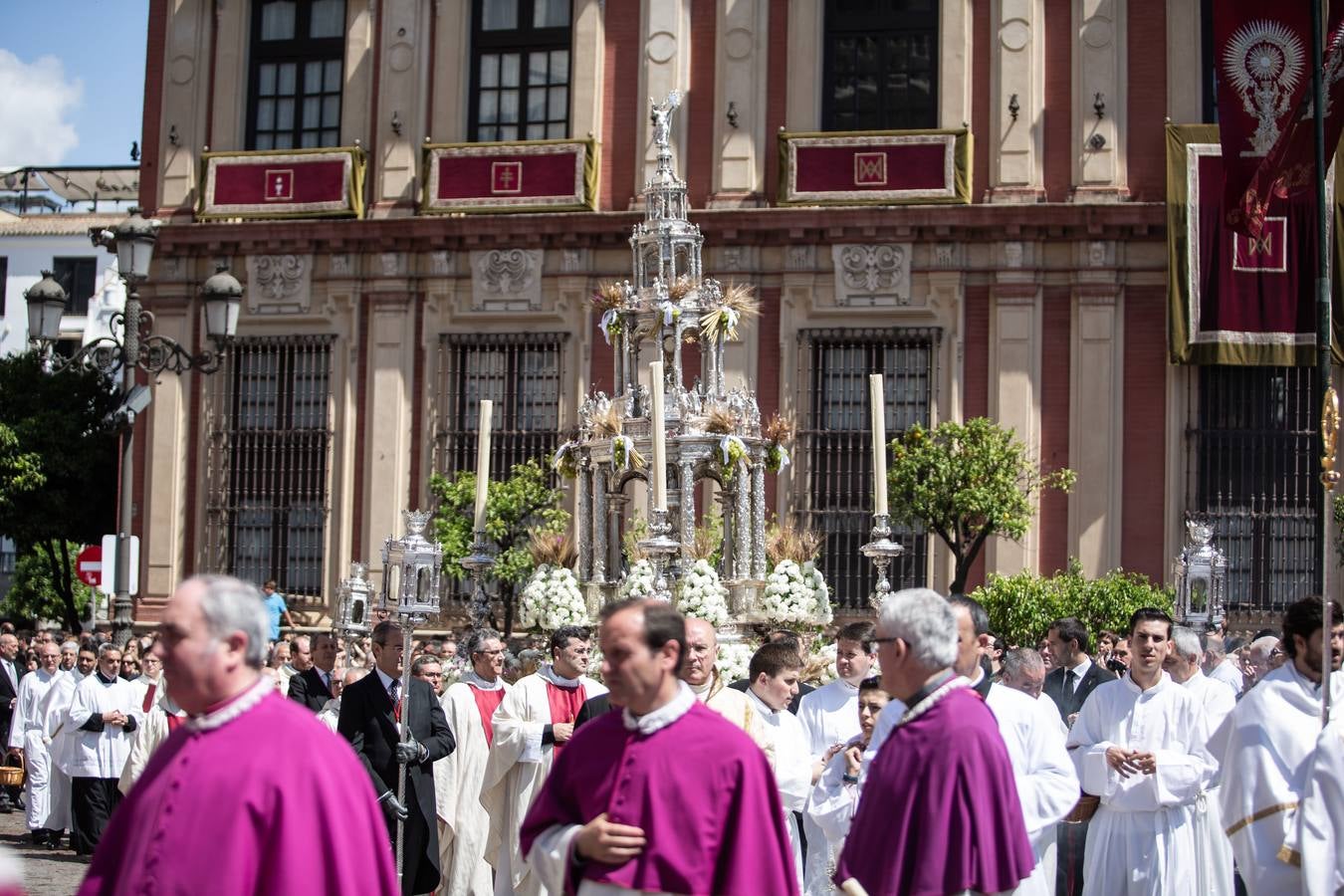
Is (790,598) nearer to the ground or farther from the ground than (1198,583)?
nearer to the ground

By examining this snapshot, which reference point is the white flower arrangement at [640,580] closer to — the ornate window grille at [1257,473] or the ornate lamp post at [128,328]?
the ornate lamp post at [128,328]

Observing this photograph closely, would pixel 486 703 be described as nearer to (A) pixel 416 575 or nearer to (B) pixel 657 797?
(A) pixel 416 575

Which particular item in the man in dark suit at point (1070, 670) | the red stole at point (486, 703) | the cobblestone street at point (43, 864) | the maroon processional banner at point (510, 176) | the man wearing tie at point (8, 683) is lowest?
the cobblestone street at point (43, 864)

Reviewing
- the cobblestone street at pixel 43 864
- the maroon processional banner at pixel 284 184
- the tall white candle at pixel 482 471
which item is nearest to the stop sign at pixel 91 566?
the cobblestone street at pixel 43 864

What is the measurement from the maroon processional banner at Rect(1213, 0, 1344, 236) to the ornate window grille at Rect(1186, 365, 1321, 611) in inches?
109

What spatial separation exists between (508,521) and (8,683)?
25.2ft

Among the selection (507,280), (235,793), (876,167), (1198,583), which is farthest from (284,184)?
(235,793)

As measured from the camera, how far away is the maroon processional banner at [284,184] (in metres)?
29.9

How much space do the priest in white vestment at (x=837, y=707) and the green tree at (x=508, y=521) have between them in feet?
48.9

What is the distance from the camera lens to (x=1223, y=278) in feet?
89.4

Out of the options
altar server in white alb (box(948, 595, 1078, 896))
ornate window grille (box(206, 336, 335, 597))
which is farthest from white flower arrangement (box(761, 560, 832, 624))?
ornate window grille (box(206, 336, 335, 597))

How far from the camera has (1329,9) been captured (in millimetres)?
19641

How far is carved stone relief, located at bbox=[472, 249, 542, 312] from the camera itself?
29.4m

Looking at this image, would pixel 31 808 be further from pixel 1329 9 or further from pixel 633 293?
pixel 1329 9
